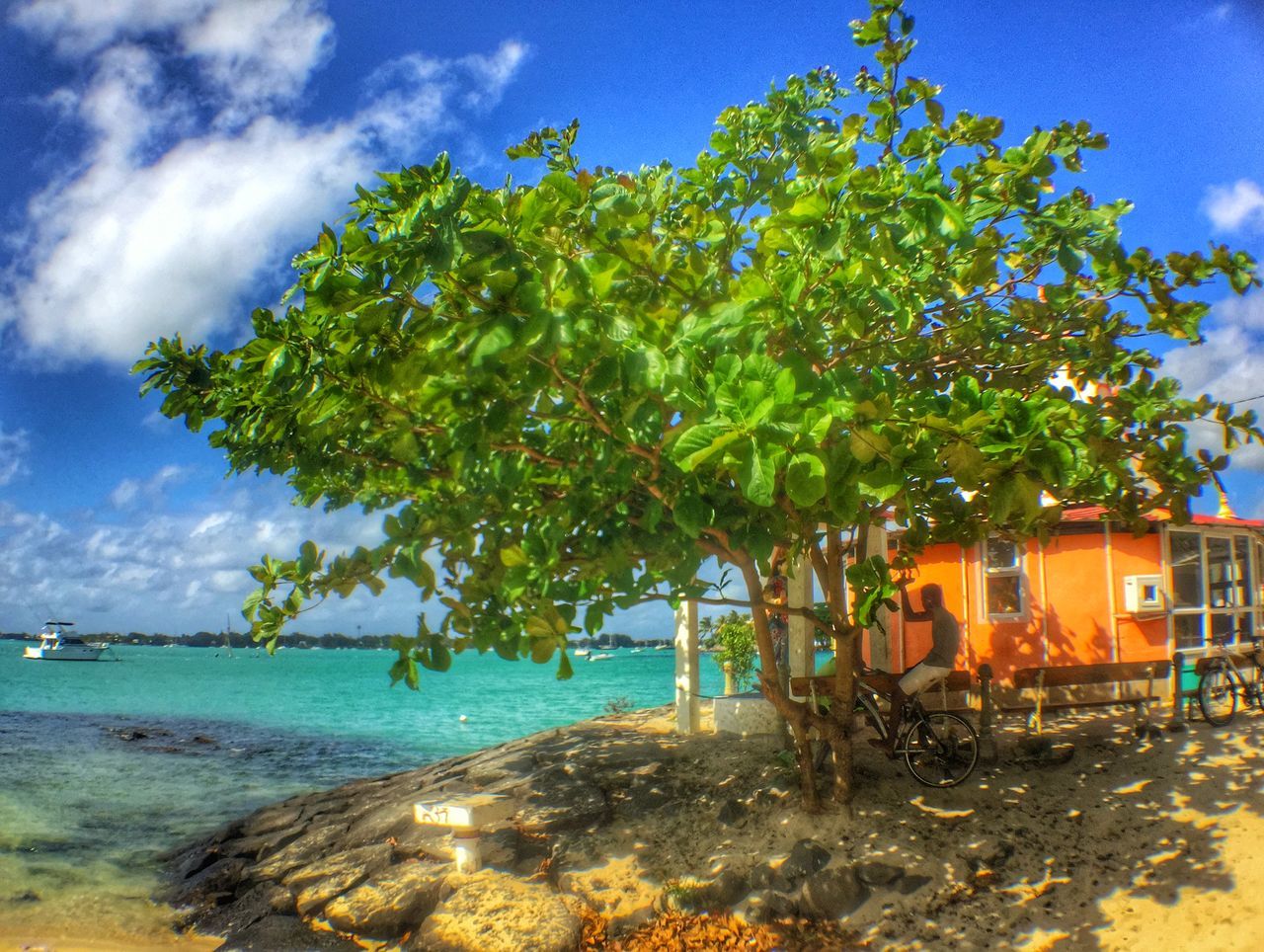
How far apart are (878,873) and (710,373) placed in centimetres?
→ 454

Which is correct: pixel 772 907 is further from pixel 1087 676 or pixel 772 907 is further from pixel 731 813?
pixel 1087 676

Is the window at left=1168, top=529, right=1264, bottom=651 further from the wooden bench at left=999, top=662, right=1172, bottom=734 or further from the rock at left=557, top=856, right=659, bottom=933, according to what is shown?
the rock at left=557, top=856, right=659, bottom=933

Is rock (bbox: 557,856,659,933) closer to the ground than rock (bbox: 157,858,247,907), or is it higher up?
higher up

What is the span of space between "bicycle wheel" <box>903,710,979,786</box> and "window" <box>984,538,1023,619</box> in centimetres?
466

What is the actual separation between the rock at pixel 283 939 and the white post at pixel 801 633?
16.6ft

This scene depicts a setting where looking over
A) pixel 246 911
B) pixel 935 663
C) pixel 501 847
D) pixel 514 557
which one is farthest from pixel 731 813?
pixel 246 911

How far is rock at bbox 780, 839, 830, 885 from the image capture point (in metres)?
6.55

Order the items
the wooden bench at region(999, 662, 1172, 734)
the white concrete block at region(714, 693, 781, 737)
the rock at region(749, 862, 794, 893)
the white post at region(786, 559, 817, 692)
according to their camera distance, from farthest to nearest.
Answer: the white concrete block at region(714, 693, 781, 737), the white post at region(786, 559, 817, 692), the wooden bench at region(999, 662, 1172, 734), the rock at region(749, 862, 794, 893)

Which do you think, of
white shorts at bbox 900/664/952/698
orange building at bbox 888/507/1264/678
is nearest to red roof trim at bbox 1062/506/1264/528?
orange building at bbox 888/507/1264/678

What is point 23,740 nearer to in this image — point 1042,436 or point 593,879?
point 593,879

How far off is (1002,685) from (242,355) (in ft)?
28.8

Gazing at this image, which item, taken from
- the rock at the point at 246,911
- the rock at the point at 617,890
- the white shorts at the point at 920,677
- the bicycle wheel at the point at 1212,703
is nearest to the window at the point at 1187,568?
the bicycle wheel at the point at 1212,703

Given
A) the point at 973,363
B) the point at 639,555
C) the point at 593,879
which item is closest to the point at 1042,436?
the point at 639,555

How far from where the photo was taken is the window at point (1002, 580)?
39.6 feet
